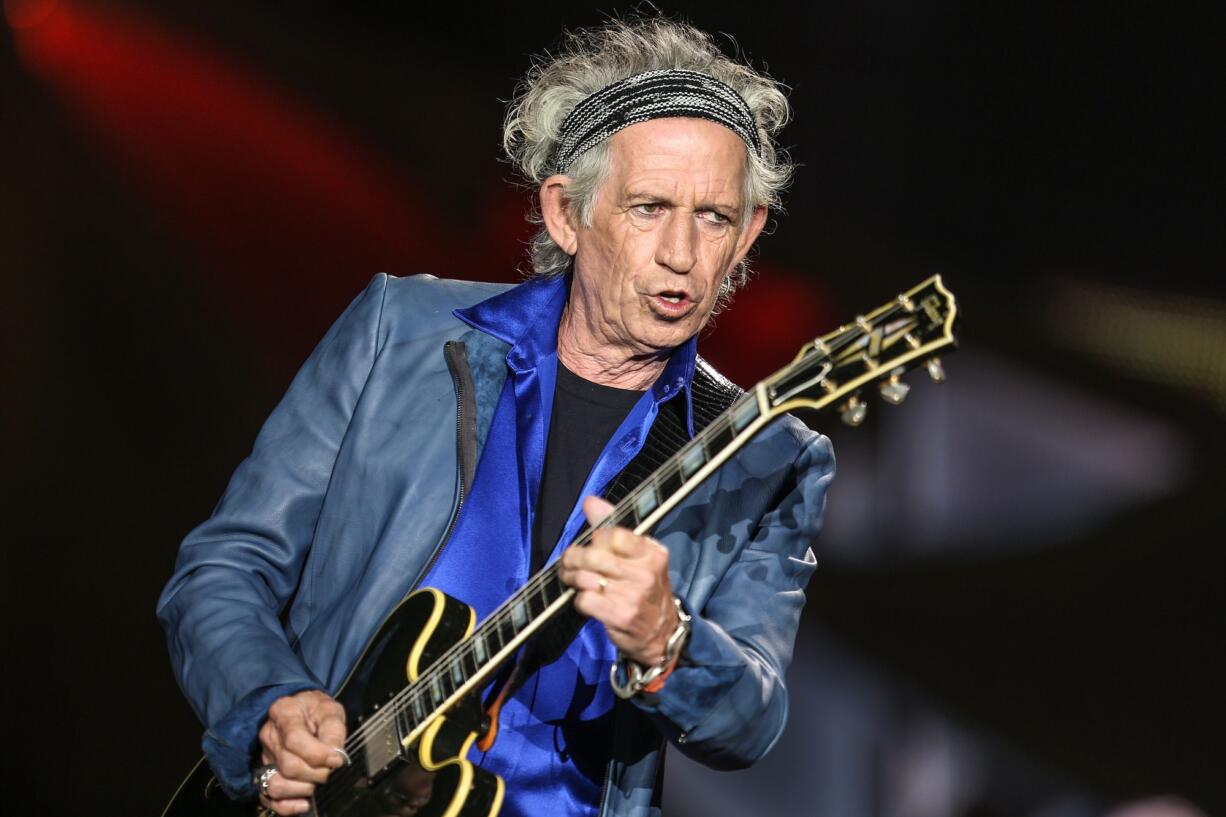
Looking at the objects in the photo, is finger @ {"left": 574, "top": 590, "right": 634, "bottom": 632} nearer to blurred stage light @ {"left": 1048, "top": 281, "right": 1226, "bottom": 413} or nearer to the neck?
the neck

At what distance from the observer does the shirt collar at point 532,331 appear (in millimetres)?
2592

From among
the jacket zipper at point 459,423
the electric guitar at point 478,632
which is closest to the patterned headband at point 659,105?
the jacket zipper at point 459,423

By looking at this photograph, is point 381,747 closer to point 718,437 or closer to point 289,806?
point 289,806

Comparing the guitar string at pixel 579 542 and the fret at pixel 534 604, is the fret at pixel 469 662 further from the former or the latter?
the fret at pixel 534 604

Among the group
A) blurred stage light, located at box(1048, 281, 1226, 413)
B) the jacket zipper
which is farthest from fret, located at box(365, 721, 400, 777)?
blurred stage light, located at box(1048, 281, 1226, 413)

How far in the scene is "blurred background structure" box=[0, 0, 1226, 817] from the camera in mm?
3777

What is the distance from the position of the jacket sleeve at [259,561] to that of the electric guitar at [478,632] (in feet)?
0.45

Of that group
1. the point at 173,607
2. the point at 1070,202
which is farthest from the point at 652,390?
the point at 1070,202

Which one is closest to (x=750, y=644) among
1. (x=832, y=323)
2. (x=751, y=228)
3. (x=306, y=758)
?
(x=306, y=758)

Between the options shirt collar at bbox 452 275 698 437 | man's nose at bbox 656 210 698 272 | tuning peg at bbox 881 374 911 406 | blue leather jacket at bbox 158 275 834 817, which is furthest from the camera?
shirt collar at bbox 452 275 698 437

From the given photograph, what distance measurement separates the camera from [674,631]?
1.89m

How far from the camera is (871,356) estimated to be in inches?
75.5

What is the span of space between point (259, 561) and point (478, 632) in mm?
571

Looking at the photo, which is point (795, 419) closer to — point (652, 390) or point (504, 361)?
point (652, 390)
